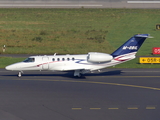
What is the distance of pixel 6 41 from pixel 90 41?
1617cm

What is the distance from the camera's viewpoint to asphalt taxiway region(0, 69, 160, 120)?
20.4m

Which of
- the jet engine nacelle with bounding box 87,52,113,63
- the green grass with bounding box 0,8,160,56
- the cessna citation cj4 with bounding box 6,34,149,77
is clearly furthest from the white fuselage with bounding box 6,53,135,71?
the green grass with bounding box 0,8,160,56

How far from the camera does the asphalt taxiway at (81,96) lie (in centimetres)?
2042

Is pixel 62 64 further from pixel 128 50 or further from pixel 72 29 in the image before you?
pixel 72 29

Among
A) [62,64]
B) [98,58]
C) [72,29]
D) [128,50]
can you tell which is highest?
[72,29]

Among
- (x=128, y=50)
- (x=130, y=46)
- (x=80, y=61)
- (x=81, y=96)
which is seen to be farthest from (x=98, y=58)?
(x=81, y=96)

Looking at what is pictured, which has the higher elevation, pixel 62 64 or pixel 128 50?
pixel 128 50

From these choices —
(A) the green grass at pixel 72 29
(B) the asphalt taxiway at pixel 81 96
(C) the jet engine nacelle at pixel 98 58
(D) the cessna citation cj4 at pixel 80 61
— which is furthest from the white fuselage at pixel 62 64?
(A) the green grass at pixel 72 29

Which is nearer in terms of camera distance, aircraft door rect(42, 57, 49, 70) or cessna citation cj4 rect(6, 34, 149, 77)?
cessna citation cj4 rect(6, 34, 149, 77)

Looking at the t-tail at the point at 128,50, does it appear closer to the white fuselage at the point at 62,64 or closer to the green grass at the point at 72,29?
the white fuselage at the point at 62,64

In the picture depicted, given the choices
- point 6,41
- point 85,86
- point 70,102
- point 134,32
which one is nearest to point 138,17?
point 134,32

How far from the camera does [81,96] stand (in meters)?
25.0

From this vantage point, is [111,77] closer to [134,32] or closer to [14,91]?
[14,91]

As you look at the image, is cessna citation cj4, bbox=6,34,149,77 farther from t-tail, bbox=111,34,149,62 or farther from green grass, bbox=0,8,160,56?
green grass, bbox=0,8,160,56
